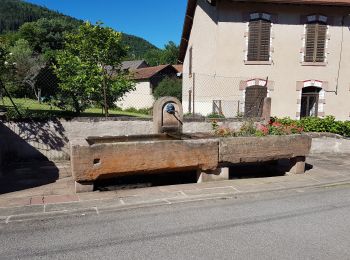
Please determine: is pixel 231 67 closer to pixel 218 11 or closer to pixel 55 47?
pixel 218 11

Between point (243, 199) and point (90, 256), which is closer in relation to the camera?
point (90, 256)

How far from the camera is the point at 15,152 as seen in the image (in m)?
8.46

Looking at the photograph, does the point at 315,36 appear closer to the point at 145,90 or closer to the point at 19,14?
the point at 145,90

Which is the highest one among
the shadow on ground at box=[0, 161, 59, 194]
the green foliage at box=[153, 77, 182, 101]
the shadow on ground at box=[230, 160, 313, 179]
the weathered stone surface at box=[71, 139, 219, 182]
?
the green foliage at box=[153, 77, 182, 101]

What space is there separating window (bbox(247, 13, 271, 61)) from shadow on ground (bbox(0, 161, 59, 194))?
33.2 feet

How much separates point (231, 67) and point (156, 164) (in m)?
9.51

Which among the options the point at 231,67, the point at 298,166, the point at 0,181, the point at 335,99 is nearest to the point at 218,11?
the point at 231,67

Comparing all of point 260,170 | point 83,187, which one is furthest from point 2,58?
point 260,170

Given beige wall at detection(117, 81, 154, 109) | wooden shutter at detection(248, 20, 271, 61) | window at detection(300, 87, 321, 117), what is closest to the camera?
wooden shutter at detection(248, 20, 271, 61)

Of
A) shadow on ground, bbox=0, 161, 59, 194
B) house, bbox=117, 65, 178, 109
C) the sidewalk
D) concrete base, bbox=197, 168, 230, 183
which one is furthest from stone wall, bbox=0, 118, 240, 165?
house, bbox=117, 65, 178, 109

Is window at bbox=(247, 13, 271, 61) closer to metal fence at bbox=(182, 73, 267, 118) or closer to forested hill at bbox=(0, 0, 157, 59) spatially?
metal fence at bbox=(182, 73, 267, 118)

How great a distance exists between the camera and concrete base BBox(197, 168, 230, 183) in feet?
23.1

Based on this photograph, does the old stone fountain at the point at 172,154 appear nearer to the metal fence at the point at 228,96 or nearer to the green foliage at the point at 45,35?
the metal fence at the point at 228,96

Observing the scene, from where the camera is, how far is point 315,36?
15141 millimetres
